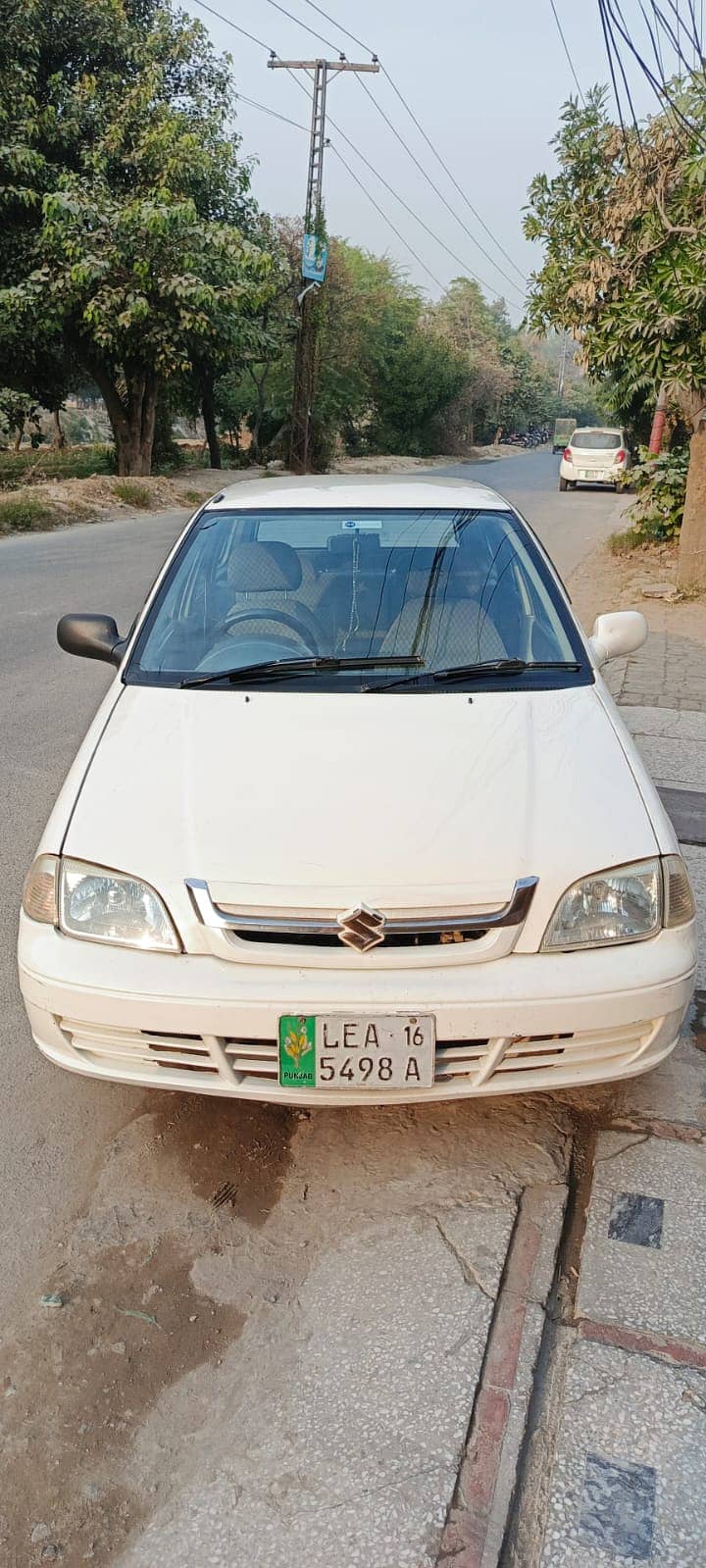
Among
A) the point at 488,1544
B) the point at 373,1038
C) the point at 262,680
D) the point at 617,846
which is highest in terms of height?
the point at 262,680

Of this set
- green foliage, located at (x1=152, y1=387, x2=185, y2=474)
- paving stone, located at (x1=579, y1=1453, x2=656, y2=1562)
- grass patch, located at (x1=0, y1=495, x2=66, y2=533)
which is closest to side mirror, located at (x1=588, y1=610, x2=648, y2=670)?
paving stone, located at (x1=579, y1=1453, x2=656, y2=1562)

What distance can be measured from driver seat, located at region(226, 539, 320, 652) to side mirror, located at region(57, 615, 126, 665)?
0.41 m

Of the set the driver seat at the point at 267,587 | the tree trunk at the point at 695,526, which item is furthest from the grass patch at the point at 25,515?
the driver seat at the point at 267,587

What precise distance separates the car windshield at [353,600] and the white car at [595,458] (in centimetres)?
2557

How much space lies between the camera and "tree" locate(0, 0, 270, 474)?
1853cm

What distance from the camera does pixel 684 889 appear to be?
2.65 m

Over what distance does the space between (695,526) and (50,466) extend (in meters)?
15.7

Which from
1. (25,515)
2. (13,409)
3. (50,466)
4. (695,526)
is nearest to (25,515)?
(25,515)

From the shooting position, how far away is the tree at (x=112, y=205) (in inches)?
730

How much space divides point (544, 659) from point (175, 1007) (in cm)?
163

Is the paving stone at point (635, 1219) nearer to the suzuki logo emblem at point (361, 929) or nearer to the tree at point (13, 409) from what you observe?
the suzuki logo emblem at point (361, 929)

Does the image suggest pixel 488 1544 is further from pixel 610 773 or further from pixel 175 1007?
pixel 610 773

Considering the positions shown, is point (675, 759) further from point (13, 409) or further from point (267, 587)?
point (13, 409)

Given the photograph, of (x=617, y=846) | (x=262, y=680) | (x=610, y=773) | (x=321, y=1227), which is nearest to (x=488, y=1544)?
(x=321, y=1227)
